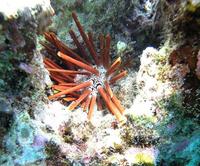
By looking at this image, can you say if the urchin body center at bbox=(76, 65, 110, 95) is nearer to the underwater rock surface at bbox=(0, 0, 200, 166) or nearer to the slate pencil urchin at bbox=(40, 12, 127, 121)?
the slate pencil urchin at bbox=(40, 12, 127, 121)

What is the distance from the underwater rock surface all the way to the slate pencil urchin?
8.3 inches

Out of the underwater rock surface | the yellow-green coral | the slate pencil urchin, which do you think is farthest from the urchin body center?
the yellow-green coral

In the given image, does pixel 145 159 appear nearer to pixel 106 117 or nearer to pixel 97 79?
pixel 106 117

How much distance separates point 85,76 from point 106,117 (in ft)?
2.22

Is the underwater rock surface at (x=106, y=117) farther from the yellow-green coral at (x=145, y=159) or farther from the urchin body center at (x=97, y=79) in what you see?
the urchin body center at (x=97, y=79)

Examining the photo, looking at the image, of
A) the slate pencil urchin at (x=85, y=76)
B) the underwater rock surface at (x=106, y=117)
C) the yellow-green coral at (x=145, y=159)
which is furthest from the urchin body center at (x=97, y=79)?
the yellow-green coral at (x=145, y=159)

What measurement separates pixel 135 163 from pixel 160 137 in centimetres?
33

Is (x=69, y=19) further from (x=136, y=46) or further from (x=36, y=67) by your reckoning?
(x=36, y=67)

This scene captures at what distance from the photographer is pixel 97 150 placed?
2.54m

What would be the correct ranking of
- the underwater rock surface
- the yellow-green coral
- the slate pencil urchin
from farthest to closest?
the slate pencil urchin
the yellow-green coral
the underwater rock surface

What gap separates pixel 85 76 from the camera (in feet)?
11.4

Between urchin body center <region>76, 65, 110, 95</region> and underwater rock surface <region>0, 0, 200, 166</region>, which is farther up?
urchin body center <region>76, 65, 110, 95</region>

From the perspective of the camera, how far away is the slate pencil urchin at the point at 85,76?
315cm

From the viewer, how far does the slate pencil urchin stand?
315 cm
